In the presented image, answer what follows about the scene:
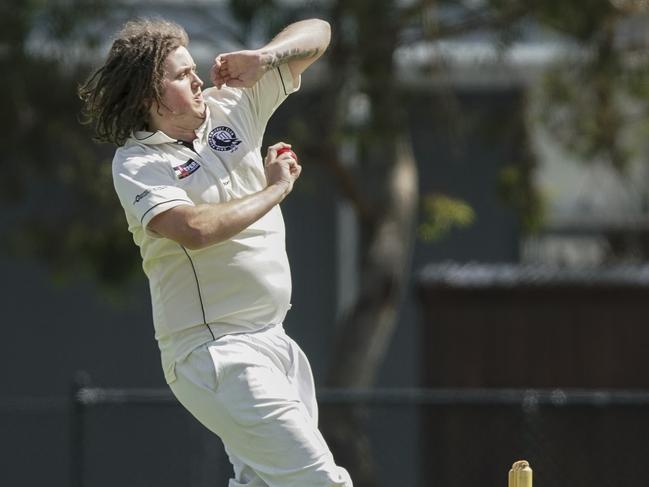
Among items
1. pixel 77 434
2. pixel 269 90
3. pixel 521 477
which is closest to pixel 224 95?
pixel 269 90

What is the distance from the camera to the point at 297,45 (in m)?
4.42

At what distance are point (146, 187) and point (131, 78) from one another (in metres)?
0.36

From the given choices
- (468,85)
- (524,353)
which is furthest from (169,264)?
(468,85)

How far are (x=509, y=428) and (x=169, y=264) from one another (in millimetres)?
4460

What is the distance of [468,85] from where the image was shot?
12070 millimetres

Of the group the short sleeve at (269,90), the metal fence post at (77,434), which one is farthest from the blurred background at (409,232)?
the short sleeve at (269,90)

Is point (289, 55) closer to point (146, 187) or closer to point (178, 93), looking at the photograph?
point (178, 93)

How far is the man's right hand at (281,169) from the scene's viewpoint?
4.07m

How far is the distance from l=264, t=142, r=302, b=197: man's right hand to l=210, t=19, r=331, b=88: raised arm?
0.28m

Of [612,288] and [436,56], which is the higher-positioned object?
[436,56]

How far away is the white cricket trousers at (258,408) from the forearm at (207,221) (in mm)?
344

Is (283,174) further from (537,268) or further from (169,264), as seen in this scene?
(537,268)

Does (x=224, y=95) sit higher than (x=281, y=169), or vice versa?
(x=224, y=95)

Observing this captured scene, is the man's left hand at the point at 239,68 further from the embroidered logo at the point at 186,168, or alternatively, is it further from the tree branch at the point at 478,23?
the tree branch at the point at 478,23
